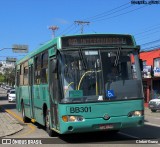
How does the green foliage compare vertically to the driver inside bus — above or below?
above

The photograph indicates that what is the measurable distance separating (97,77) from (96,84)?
204mm

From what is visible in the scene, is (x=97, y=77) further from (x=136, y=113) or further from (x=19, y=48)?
(x=19, y=48)

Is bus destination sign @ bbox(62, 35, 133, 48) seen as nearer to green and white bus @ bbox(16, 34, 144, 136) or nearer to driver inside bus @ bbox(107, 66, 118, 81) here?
green and white bus @ bbox(16, 34, 144, 136)

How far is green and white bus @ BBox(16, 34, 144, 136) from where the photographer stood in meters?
11.0

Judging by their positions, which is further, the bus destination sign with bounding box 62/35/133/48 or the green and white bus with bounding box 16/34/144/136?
the bus destination sign with bounding box 62/35/133/48

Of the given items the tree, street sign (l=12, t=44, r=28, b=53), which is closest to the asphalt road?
street sign (l=12, t=44, r=28, b=53)

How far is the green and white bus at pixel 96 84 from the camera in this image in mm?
11047

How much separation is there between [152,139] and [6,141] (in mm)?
4583

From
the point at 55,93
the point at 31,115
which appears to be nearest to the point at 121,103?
the point at 55,93

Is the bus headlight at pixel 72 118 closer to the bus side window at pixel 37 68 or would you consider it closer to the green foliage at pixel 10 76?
the bus side window at pixel 37 68

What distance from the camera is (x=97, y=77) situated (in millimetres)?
11227

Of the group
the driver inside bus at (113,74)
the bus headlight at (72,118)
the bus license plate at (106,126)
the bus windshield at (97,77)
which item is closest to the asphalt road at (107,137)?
the bus license plate at (106,126)

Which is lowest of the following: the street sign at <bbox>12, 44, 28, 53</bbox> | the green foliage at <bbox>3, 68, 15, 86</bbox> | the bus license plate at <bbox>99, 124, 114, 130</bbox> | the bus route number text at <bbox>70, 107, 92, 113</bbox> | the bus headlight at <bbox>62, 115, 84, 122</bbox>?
the bus license plate at <bbox>99, 124, 114, 130</bbox>

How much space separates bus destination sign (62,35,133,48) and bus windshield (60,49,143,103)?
26cm
